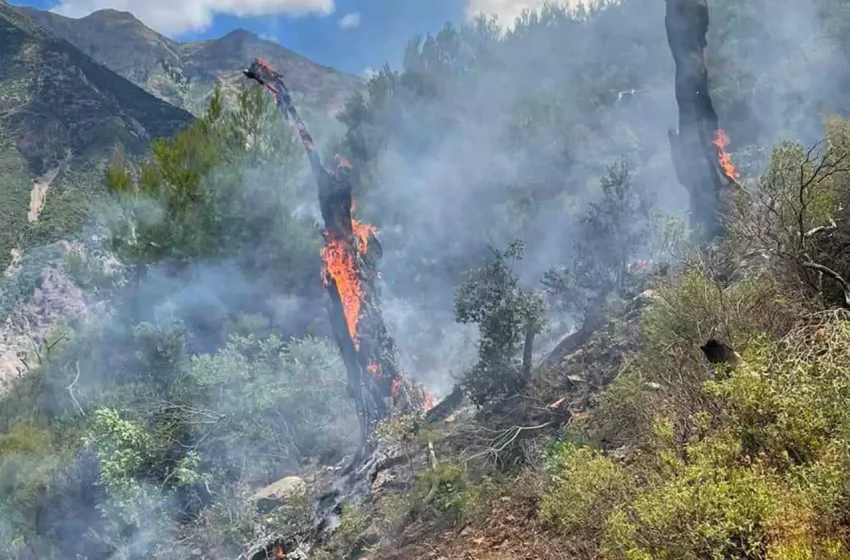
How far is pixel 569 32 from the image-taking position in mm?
26734

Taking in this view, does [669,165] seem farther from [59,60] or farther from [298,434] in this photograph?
[59,60]

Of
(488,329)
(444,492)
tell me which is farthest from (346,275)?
(444,492)

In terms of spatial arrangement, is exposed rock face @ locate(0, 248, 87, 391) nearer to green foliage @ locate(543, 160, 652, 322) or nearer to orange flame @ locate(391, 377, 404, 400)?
orange flame @ locate(391, 377, 404, 400)

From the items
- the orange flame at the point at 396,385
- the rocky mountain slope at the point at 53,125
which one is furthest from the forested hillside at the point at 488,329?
the rocky mountain slope at the point at 53,125

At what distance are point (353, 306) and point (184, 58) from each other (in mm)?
81492

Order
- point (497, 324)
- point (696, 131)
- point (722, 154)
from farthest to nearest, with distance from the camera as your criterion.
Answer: point (696, 131) → point (722, 154) → point (497, 324)

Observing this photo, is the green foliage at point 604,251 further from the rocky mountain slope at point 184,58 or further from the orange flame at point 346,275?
the rocky mountain slope at point 184,58

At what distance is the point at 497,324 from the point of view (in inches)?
295

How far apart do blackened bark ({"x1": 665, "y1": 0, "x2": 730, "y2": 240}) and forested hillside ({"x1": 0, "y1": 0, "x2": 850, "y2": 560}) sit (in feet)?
0.68

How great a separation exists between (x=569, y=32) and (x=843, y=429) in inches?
1059

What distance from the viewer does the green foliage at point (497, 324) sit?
729cm

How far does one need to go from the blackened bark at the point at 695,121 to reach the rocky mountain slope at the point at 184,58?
196ft

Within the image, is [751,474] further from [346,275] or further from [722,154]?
[346,275]

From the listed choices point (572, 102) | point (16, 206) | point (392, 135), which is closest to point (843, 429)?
point (572, 102)
